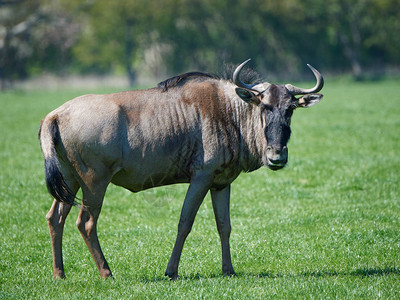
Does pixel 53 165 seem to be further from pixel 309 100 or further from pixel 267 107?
pixel 309 100

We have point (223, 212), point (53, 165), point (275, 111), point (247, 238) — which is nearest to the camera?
point (53, 165)

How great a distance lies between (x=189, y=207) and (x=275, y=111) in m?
1.46

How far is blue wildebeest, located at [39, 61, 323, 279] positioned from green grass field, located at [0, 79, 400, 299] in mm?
510

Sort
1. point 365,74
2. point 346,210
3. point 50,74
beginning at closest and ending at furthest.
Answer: point 346,210, point 50,74, point 365,74

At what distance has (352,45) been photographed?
236ft

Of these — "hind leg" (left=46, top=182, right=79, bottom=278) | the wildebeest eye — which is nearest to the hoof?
"hind leg" (left=46, top=182, right=79, bottom=278)

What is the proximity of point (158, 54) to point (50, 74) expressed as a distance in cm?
1362

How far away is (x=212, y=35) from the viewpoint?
2830 inches

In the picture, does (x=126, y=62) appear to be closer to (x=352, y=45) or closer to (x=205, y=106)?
(x=352, y=45)

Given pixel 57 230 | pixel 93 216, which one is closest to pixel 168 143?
A: pixel 93 216

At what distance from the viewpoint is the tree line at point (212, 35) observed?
223 ft

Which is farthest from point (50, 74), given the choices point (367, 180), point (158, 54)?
point (367, 180)

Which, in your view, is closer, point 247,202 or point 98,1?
point 247,202

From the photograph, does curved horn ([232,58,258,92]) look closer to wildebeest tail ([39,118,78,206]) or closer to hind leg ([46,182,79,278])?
wildebeest tail ([39,118,78,206])
